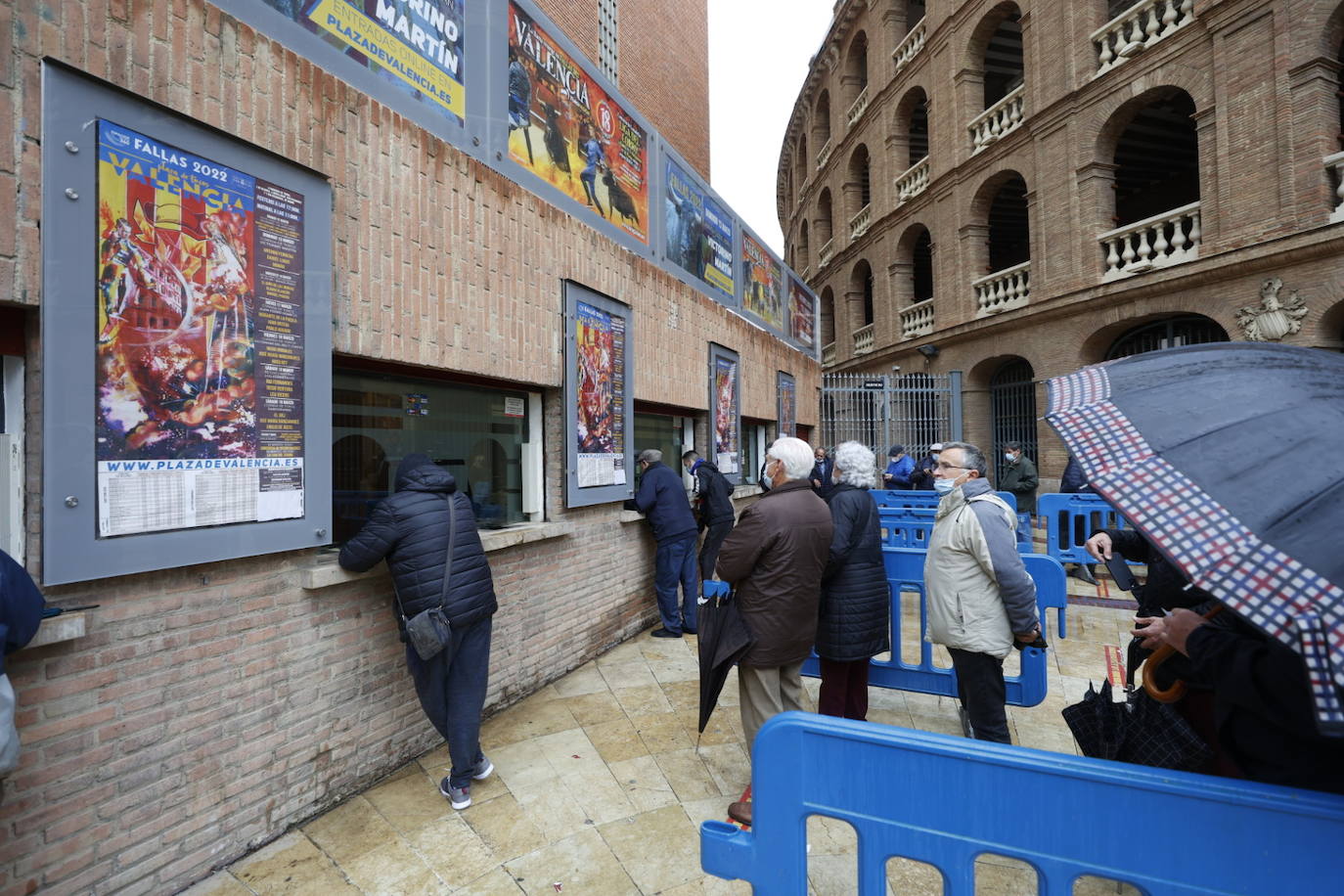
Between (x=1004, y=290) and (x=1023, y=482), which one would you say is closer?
(x=1023, y=482)

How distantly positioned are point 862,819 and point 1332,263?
13962 mm

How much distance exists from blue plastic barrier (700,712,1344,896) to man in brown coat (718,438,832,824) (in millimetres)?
1592

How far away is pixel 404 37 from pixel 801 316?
1235 cm

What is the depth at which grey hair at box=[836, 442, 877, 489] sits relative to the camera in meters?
3.79

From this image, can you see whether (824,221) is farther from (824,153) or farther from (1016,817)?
(1016,817)

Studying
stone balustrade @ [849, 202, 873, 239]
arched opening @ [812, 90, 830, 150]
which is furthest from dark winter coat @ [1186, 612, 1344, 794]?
arched opening @ [812, 90, 830, 150]

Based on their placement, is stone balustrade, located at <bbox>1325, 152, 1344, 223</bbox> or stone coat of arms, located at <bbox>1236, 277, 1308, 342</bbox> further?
stone coat of arms, located at <bbox>1236, 277, 1308, 342</bbox>

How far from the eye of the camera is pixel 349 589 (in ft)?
11.5

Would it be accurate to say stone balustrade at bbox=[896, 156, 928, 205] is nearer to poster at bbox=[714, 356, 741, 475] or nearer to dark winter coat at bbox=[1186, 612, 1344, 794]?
poster at bbox=[714, 356, 741, 475]

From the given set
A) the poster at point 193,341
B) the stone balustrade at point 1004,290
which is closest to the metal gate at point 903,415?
the stone balustrade at point 1004,290

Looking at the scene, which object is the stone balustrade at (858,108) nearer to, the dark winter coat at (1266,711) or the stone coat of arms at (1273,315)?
the stone coat of arms at (1273,315)

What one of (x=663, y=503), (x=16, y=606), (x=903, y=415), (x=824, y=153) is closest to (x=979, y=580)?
(x=663, y=503)

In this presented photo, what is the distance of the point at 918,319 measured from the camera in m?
19.2

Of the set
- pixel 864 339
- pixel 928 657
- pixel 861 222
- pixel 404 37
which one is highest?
pixel 861 222
